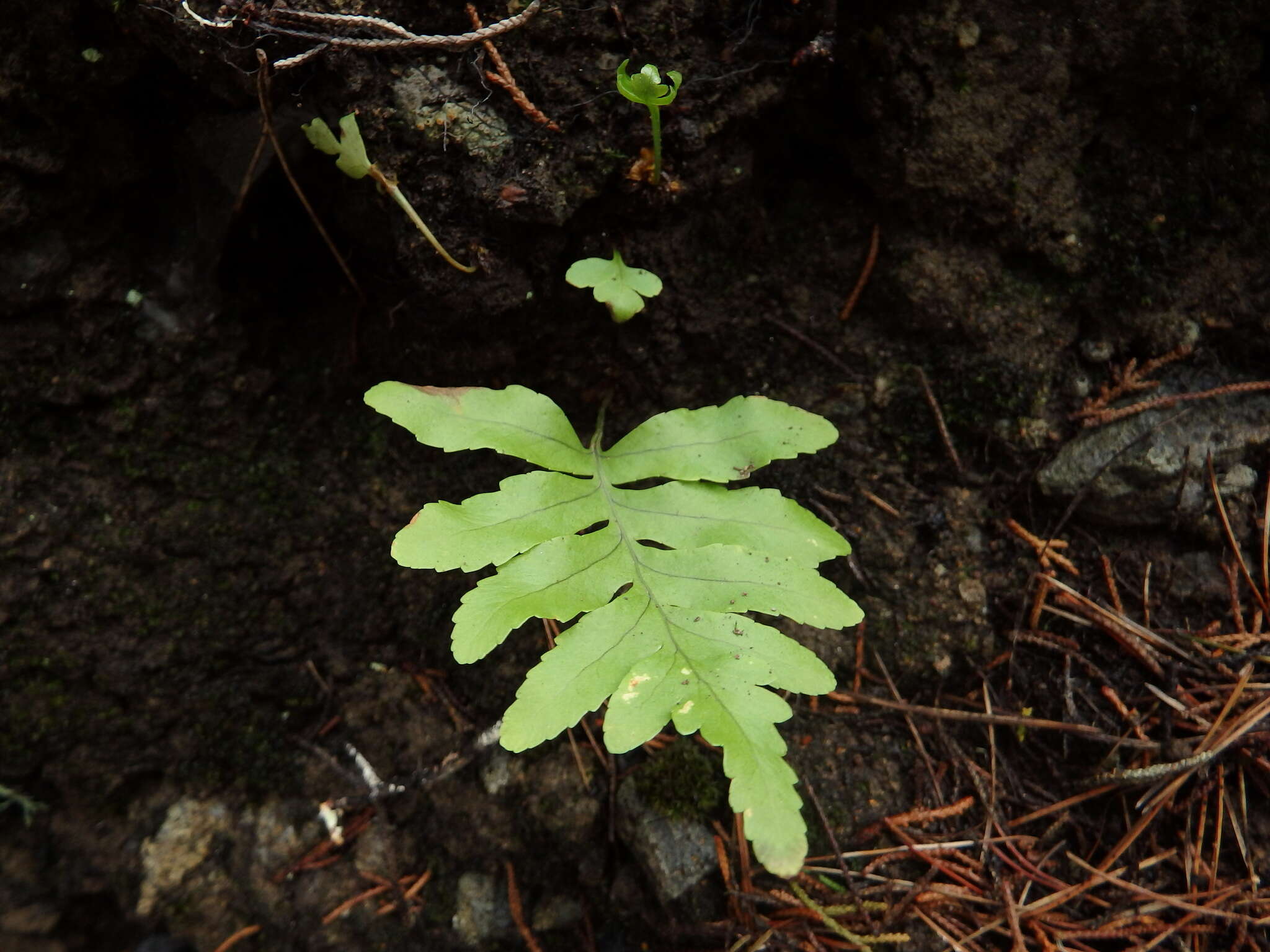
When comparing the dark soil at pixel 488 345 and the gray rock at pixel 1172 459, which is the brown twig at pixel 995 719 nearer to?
the dark soil at pixel 488 345

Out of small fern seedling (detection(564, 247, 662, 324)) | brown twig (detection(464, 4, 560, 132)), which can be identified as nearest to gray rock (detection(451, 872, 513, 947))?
small fern seedling (detection(564, 247, 662, 324))

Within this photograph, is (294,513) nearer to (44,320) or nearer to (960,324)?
(44,320)

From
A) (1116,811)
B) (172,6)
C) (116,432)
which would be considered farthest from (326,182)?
(1116,811)

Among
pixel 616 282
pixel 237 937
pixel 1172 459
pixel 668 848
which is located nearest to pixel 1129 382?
pixel 1172 459

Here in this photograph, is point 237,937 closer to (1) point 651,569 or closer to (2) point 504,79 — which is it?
(1) point 651,569

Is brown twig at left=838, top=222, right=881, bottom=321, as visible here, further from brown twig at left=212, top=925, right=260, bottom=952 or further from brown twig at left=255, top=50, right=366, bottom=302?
brown twig at left=212, top=925, right=260, bottom=952
